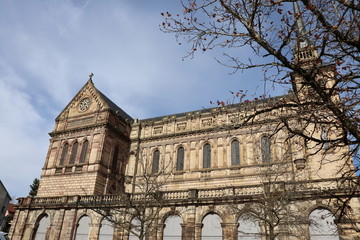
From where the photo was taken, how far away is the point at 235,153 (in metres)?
29.0

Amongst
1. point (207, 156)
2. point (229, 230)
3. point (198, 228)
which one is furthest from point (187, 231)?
point (207, 156)

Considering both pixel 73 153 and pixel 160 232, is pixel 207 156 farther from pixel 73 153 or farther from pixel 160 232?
pixel 73 153

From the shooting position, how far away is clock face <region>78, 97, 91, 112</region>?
34.8m

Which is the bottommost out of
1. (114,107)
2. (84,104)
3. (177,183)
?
(177,183)

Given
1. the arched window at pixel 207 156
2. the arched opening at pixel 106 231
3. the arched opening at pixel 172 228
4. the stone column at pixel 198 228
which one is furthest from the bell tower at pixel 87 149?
the stone column at pixel 198 228

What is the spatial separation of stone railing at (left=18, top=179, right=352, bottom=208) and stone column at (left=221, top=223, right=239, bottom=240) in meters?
2.02

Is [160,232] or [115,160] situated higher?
[115,160]

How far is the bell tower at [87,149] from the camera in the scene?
97.7 ft

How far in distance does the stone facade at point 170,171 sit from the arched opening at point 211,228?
23 cm

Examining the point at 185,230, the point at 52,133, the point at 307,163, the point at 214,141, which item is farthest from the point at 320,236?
the point at 52,133

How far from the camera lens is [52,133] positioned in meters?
34.8

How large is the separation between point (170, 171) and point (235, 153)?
7111 mm

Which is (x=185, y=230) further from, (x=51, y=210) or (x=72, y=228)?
(x=51, y=210)

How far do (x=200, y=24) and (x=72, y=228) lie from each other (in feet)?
78.9
